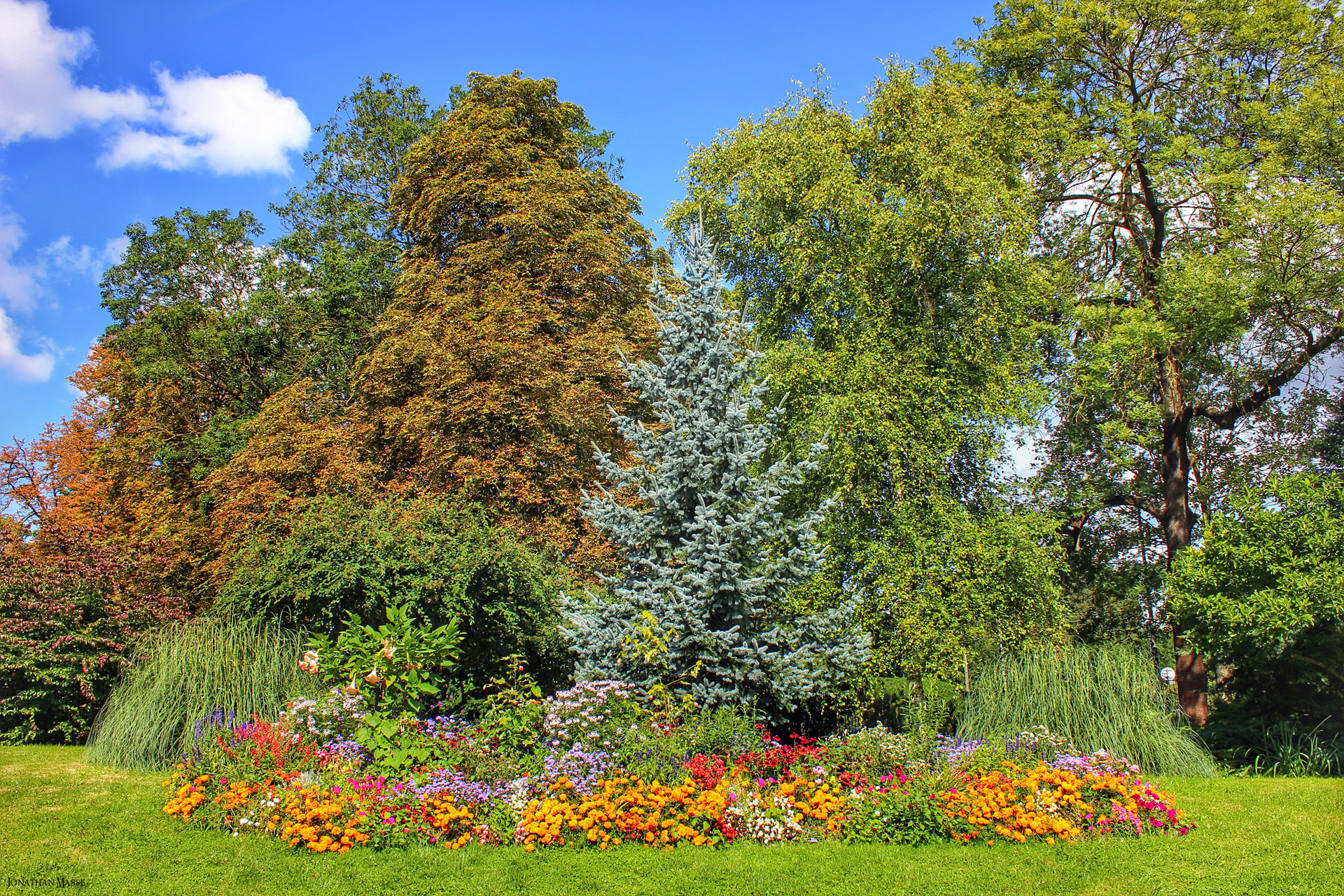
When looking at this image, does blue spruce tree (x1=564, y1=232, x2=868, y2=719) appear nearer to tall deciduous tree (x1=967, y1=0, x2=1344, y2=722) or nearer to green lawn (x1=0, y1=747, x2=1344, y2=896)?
green lawn (x1=0, y1=747, x2=1344, y2=896)

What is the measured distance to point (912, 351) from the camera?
39.5 feet

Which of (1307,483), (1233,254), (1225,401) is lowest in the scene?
(1307,483)

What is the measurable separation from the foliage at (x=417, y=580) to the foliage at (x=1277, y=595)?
8654 mm

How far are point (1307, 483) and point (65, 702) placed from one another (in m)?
16.8

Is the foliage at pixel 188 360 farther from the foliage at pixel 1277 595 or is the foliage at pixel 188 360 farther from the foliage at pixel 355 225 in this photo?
the foliage at pixel 1277 595

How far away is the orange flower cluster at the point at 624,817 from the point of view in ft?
19.5

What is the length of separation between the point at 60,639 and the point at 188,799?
5.58m

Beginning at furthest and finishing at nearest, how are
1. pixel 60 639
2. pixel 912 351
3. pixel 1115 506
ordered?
pixel 1115 506 < pixel 912 351 < pixel 60 639

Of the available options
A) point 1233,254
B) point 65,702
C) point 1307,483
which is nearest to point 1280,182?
point 1233,254

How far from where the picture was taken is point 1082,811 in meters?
6.50

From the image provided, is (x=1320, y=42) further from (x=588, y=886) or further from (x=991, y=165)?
(x=588, y=886)

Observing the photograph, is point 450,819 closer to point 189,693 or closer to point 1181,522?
point 189,693

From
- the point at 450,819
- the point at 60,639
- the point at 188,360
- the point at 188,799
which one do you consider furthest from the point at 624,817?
the point at 188,360

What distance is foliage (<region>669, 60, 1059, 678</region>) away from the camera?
1111 centimetres
